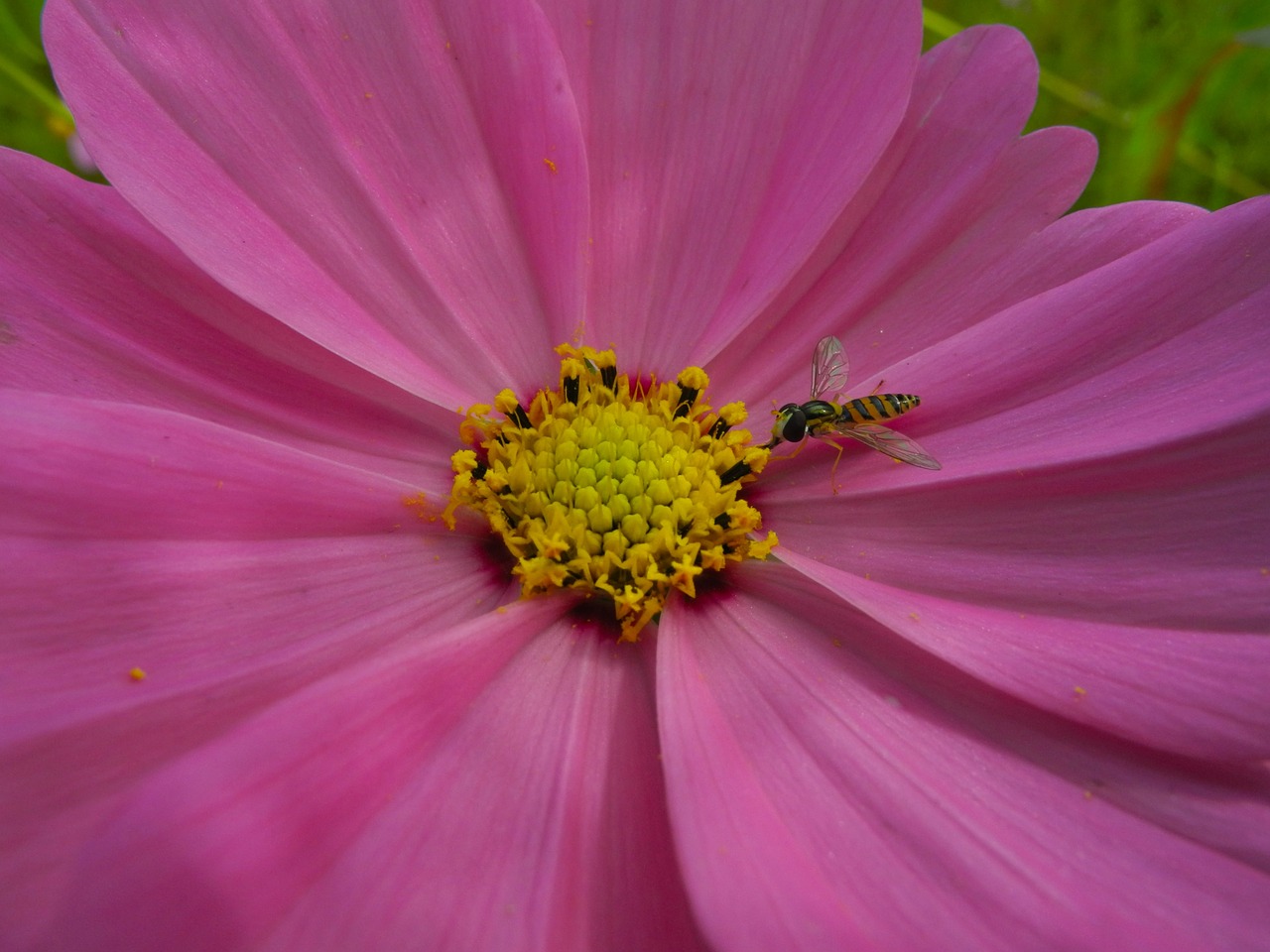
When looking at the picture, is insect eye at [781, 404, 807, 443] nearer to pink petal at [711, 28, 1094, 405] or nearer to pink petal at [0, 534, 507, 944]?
pink petal at [711, 28, 1094, 405]

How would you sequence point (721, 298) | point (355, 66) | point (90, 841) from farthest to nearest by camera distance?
point (721, 298), point (355, 66), point (90, 841)

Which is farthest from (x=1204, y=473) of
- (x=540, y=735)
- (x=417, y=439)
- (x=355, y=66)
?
(x=355, y=66)

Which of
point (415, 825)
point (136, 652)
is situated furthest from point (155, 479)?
point (415, 825)

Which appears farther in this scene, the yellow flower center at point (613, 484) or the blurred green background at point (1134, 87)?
the blurred green background at point (1134, 87)

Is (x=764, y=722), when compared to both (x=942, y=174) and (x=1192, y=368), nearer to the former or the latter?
(x=1192, y=368)

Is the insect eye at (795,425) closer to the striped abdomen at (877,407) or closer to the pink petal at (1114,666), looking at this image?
the striped abdomen at (877,407)

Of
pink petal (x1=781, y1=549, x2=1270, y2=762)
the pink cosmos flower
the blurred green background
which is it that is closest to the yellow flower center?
the pink cosmos flower

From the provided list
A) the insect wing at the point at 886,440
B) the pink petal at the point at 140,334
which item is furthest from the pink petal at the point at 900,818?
the pink petal at the point at 140,334

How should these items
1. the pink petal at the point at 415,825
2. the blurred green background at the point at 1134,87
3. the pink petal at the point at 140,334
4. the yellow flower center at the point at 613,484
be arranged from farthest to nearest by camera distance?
the blurred green background at the point at 1134,87, the yellow flower center at the point at 613,484, the pink petal at the point at 140,334, the pink petal at the point at 415,825
